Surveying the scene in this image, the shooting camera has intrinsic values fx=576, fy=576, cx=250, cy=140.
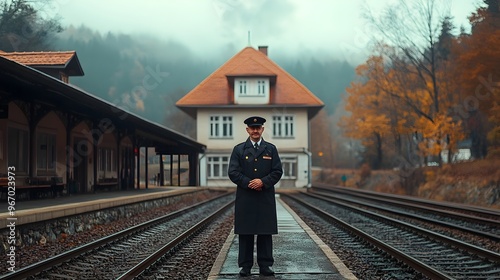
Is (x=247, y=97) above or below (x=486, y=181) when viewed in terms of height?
above

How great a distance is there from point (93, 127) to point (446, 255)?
1707cm

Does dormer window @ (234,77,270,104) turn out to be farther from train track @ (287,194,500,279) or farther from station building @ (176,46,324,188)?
train track @ (287,194,500,279)

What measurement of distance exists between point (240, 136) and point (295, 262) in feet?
124

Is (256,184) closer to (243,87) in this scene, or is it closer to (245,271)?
(245,271)

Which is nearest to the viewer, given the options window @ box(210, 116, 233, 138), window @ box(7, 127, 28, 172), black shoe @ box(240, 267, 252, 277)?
black shoe @ box(240, 267, 252, 277)

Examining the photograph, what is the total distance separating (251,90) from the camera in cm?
4556

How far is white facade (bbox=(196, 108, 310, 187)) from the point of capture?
4503 cm

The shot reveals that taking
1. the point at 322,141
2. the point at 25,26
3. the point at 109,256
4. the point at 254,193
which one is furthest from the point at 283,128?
the point at 322,141

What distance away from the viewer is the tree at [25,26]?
20.9 m

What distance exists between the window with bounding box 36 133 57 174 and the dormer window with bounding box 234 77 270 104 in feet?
86.1

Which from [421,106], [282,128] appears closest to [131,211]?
[421,106]

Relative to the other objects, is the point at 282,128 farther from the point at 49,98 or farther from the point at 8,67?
the point at 8,67

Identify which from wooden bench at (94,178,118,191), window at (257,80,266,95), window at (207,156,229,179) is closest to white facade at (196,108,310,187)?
window at (207,156,229,179)

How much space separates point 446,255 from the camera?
927 cm
